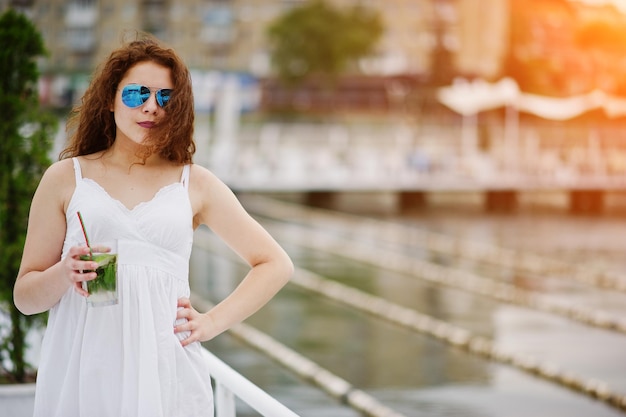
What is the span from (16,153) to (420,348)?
23.7 ft

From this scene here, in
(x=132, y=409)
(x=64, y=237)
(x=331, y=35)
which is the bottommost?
(x=132, y=409)

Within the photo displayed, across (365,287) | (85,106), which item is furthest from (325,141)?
(85,106)

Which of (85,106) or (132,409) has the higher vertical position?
(85,106)

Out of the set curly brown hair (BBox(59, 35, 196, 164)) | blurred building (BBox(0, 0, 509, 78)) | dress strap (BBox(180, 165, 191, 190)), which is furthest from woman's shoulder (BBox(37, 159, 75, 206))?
blurred building (BBox(0, 0, 509, 78))

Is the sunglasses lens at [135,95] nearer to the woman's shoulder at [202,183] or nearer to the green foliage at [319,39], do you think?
the woman's shoulder at [202,183]

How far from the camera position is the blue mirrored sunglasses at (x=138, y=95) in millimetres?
2605

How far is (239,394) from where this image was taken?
324cm

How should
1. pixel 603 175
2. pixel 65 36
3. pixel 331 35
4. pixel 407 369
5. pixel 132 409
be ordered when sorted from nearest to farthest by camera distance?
pixel 132 409, pixel 407 369, pixel 603 175, pixel 331 35, pixel 65 36

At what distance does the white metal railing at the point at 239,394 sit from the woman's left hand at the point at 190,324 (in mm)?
372

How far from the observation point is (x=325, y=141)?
51.8m

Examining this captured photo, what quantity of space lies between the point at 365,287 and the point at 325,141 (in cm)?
3522

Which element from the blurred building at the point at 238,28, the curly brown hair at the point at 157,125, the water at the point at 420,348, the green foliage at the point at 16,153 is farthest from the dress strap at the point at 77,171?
the blurred building at the point at 238,28

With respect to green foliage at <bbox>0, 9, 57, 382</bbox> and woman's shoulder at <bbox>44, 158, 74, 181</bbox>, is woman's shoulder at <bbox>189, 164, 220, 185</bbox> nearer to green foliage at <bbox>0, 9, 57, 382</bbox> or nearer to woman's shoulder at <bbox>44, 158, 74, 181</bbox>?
woman's shoulder at <bbox>44, 158, 74, 181</bbox>

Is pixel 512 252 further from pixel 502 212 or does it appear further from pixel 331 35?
pixel 331 35
